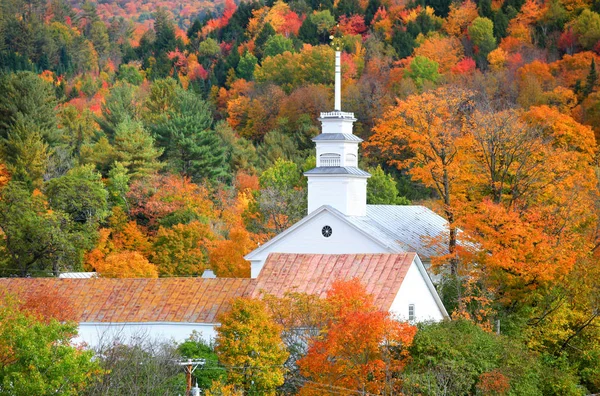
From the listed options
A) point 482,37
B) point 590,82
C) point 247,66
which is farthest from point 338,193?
point 247,66

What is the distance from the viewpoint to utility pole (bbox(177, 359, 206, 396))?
46094mm

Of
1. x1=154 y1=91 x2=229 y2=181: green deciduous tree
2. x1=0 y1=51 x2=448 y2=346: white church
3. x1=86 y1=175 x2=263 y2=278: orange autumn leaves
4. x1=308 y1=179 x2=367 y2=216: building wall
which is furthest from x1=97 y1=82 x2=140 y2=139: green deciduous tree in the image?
x1=0 y1=51 x2=448 y2=346: white church

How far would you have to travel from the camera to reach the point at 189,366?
46531 millimetres

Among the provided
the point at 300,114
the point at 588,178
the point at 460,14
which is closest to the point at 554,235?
the point at 588,178

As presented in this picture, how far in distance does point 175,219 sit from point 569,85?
1325 inches

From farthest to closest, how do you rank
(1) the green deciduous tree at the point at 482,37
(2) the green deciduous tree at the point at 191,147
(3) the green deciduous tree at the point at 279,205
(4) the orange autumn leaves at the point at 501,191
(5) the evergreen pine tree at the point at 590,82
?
(1) the green deciduous tree at the point at 482,37 < (5) the evergreen pine tree at the point at 590,82 < (2) the green deciduous tree at the point at 191,147 < (3) the green deciduous tree at the point at 279,205 < (4) the orange autumn leaves at the point at 501,191

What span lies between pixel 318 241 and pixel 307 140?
47.2 m

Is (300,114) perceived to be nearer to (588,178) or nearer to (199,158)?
(199,158)

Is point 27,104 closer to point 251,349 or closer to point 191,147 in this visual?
point 191,147

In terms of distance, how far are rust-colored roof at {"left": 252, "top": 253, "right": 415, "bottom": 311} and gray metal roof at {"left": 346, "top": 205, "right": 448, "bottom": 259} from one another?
4940mm

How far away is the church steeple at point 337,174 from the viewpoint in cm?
6344

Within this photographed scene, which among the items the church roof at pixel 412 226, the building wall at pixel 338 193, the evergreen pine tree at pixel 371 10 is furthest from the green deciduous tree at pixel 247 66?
the building wall at pixel 338 193

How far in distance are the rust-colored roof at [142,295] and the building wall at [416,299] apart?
5.22 m

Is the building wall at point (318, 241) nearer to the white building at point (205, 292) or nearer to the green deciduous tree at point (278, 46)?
the white building at point (205, 292)
